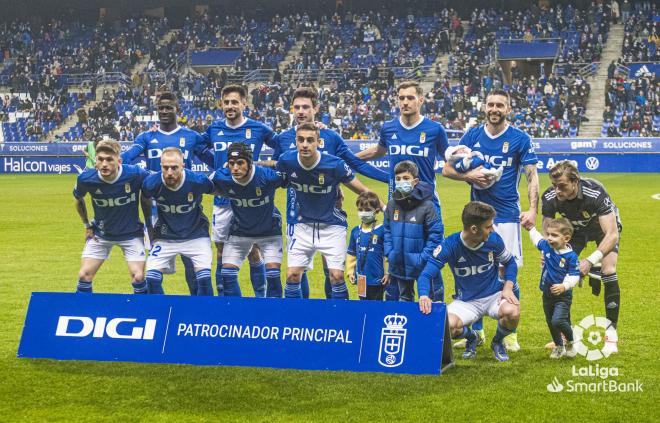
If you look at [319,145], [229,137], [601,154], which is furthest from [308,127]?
[601,154]

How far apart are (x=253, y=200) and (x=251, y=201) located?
2cm

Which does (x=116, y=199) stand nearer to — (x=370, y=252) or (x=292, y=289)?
(x=292, y=289)

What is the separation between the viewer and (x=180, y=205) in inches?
358

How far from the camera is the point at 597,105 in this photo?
4138 cm

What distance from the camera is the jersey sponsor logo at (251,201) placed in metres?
9.19

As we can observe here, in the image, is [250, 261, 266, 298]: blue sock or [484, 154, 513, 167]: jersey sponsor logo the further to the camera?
[250, 261, 266, 298]: blue sock

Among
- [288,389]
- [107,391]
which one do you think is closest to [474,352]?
[288,389]

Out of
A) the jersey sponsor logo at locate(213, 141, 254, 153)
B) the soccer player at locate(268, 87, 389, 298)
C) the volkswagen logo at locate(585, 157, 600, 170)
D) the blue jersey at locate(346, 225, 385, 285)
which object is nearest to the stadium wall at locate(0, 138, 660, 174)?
the volkswagen logo at locate(585, 157, 600, 170)

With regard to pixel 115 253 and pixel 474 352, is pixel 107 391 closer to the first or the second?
pixel 474 352

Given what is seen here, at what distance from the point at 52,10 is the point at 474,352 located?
54.7 meters

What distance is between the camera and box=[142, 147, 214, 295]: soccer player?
355 inches

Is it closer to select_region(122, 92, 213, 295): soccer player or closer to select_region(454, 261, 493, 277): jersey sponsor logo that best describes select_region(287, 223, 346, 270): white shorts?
select_region(122, 92, 213, 295): soccer player

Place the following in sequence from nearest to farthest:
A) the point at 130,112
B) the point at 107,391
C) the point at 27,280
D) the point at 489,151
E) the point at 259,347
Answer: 1. the point at 107,391
2. the point at 259,347
3. the point at 489,151
4. the point at 27,280
5. the point at 130,112

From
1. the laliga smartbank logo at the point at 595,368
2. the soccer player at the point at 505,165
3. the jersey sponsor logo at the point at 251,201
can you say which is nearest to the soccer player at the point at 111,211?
the jersey sponsor logo at the point at 251,201
